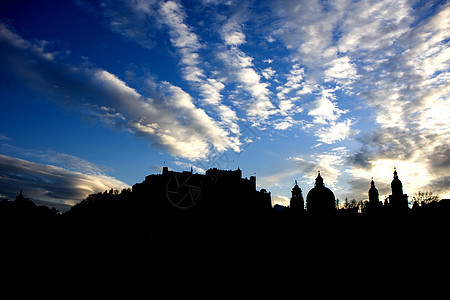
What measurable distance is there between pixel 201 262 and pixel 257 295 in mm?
7911

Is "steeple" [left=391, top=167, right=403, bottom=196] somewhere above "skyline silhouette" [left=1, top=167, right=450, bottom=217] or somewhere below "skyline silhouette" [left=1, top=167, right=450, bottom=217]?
above

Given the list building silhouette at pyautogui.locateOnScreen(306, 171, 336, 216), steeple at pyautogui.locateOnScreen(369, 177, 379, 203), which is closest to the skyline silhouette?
building silhouette at pyautogui.locateOnScreen(306, 171, 336, 216)

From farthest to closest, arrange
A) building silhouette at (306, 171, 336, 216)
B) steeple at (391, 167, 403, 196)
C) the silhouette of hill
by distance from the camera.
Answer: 1. steeple at (391, 167, 403, 196)
2. building silhouette at (306, 171, 336, 216)
3. the silhouette of hill

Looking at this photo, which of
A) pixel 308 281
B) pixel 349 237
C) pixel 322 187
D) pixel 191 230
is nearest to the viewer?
pixel 308 281

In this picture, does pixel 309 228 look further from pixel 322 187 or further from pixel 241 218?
pixel 322 187

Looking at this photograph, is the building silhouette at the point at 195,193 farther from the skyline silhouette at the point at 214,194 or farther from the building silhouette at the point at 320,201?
the building silhouette at the point at 320,201

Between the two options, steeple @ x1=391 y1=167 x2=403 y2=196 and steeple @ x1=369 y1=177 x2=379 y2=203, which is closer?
steeple @ x1=391 y1=167 x2=403 y2=196

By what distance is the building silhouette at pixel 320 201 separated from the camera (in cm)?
6100

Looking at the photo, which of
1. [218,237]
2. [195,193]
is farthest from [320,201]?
[218,237]

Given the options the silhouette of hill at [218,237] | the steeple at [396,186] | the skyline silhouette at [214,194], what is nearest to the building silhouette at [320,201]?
the skyline silhouette at [214,194]

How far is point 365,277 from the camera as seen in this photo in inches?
1113

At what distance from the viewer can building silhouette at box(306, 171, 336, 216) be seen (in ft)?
200

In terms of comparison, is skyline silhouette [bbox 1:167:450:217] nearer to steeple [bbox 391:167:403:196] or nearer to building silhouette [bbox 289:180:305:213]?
steeple [bbox 391:167:403:196]

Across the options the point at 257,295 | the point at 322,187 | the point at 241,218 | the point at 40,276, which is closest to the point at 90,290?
the point at 40,276
